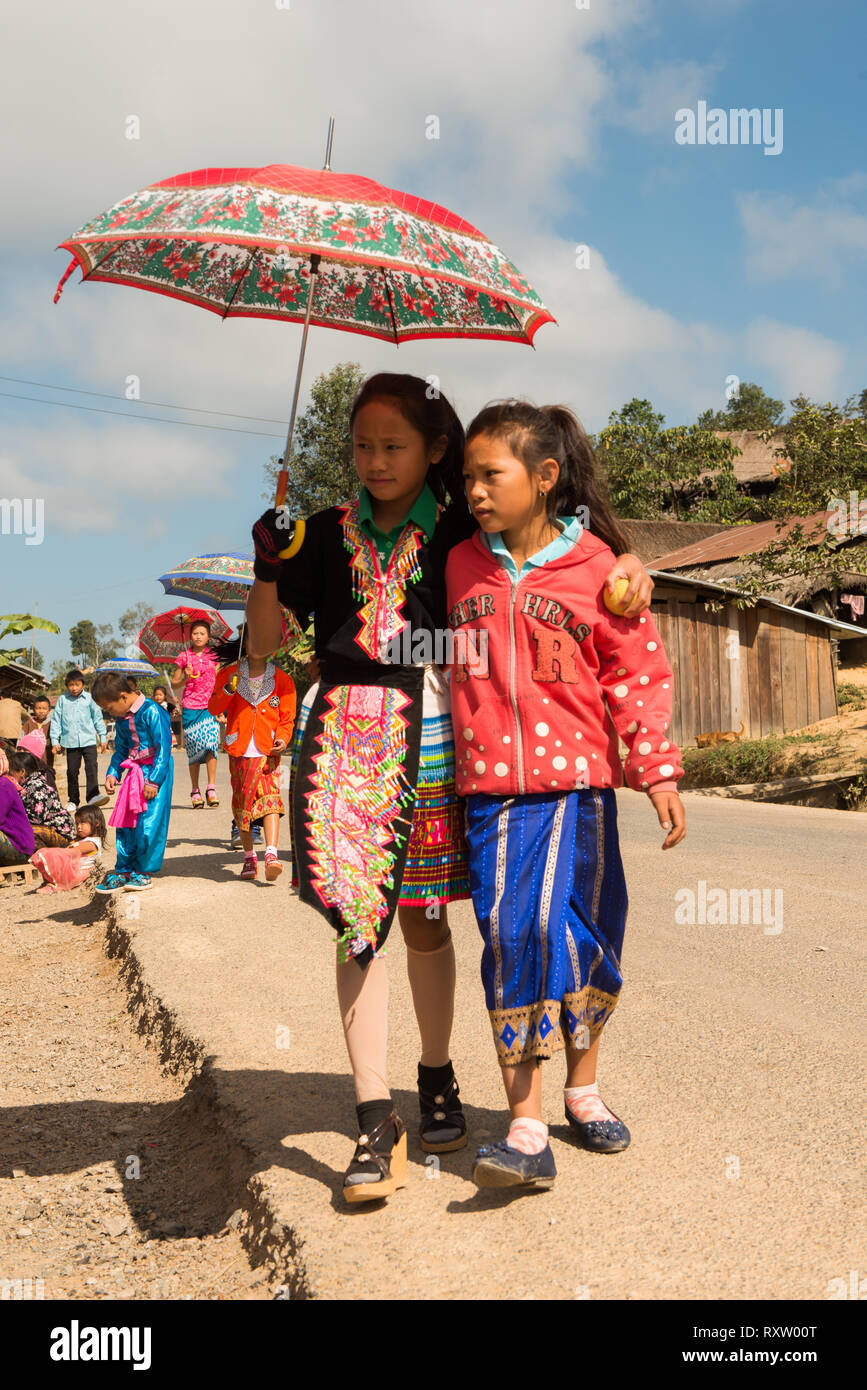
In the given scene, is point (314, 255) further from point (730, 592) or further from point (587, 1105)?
point (730, 592)

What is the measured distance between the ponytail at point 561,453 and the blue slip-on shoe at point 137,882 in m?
5.29

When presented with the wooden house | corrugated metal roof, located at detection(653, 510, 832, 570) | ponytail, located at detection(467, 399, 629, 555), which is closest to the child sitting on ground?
ponytail, located at detection(467, 399, 629, 555)

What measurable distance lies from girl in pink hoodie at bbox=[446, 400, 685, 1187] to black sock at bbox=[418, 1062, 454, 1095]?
1.24ft

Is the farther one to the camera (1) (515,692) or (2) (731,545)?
(2) (731,545)

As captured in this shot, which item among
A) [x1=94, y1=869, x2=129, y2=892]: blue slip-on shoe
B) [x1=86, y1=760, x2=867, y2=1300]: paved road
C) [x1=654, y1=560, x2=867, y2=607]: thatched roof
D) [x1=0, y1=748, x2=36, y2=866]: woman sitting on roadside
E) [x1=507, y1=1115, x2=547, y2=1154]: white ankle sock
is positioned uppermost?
[x1=654, y1=560, x2=867, y2=607]: thatched roof

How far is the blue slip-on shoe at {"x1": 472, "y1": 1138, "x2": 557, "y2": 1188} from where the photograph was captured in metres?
2.62

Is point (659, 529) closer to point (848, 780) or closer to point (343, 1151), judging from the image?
point (848, 780)

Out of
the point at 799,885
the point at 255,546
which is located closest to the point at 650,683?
the point at 255,546

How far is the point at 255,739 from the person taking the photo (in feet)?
26.0

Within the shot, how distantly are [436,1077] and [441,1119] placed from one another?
0.39 feet

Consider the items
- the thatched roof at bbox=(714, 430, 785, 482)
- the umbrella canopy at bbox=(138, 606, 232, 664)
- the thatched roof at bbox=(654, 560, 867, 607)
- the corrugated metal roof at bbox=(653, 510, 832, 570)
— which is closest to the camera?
the umbrella canopy at bbox=(138, 606, 232, 664)

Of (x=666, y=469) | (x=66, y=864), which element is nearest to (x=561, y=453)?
(x=66, y=864)

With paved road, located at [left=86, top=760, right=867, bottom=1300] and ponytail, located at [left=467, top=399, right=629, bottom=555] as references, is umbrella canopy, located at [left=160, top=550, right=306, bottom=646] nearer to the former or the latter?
paved road, located at [left=86, top=760, right=867, bottom=1300]

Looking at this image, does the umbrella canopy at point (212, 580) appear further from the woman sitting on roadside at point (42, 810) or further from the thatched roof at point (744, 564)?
the thatched roof at point (744, 564)
